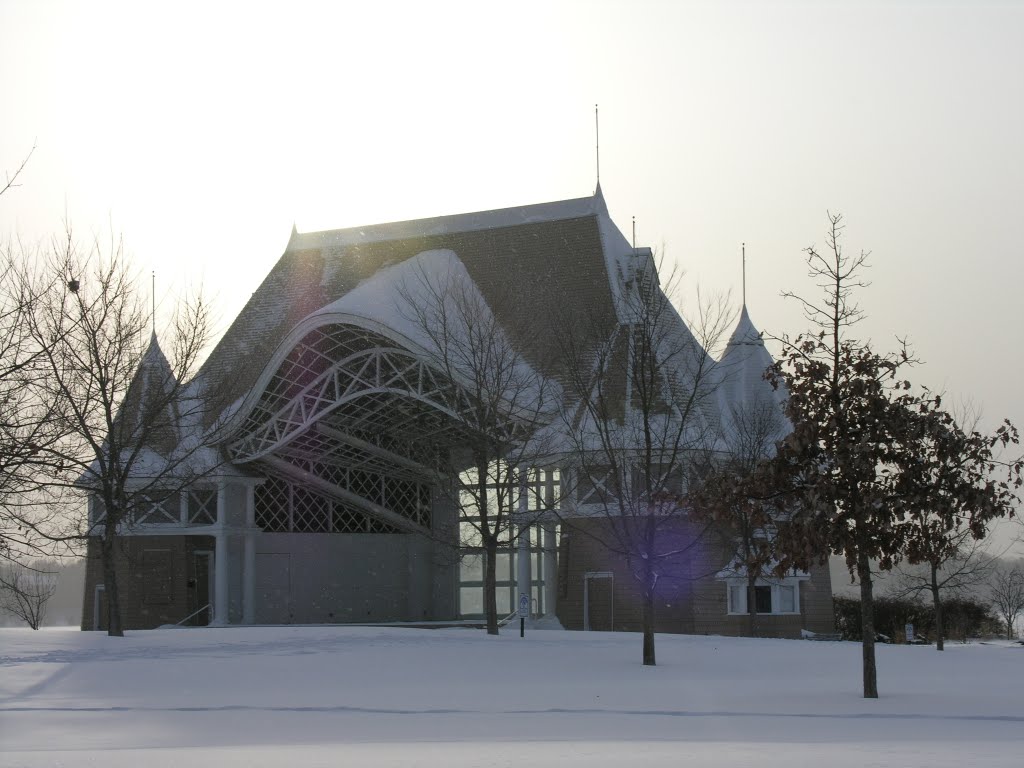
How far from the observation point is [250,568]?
47.2 metres

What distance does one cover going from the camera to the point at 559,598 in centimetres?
4109

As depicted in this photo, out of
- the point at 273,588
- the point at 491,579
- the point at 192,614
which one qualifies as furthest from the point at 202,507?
the point at 491,579

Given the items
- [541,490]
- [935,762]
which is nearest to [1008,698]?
[935,762]

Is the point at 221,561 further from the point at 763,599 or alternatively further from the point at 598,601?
the point at 763,599

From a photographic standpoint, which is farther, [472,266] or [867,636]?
[472,266]

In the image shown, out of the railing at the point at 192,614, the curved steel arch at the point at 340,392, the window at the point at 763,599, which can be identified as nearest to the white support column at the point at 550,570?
the curved steel arch at the point at 340,392

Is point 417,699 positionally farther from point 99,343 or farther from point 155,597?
point 155,597

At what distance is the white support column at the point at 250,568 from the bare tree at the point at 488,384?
317 inches

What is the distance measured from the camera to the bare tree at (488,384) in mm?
31062

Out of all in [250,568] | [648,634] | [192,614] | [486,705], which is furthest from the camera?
[250,568]

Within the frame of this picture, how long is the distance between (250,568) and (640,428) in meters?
19.1

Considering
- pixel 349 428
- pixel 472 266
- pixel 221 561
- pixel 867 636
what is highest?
pixel 472 266

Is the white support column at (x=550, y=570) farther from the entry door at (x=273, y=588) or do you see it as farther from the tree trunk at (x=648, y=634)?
the tree trunk at (x=648, y=634)

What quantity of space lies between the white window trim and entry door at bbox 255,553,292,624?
17524mm
